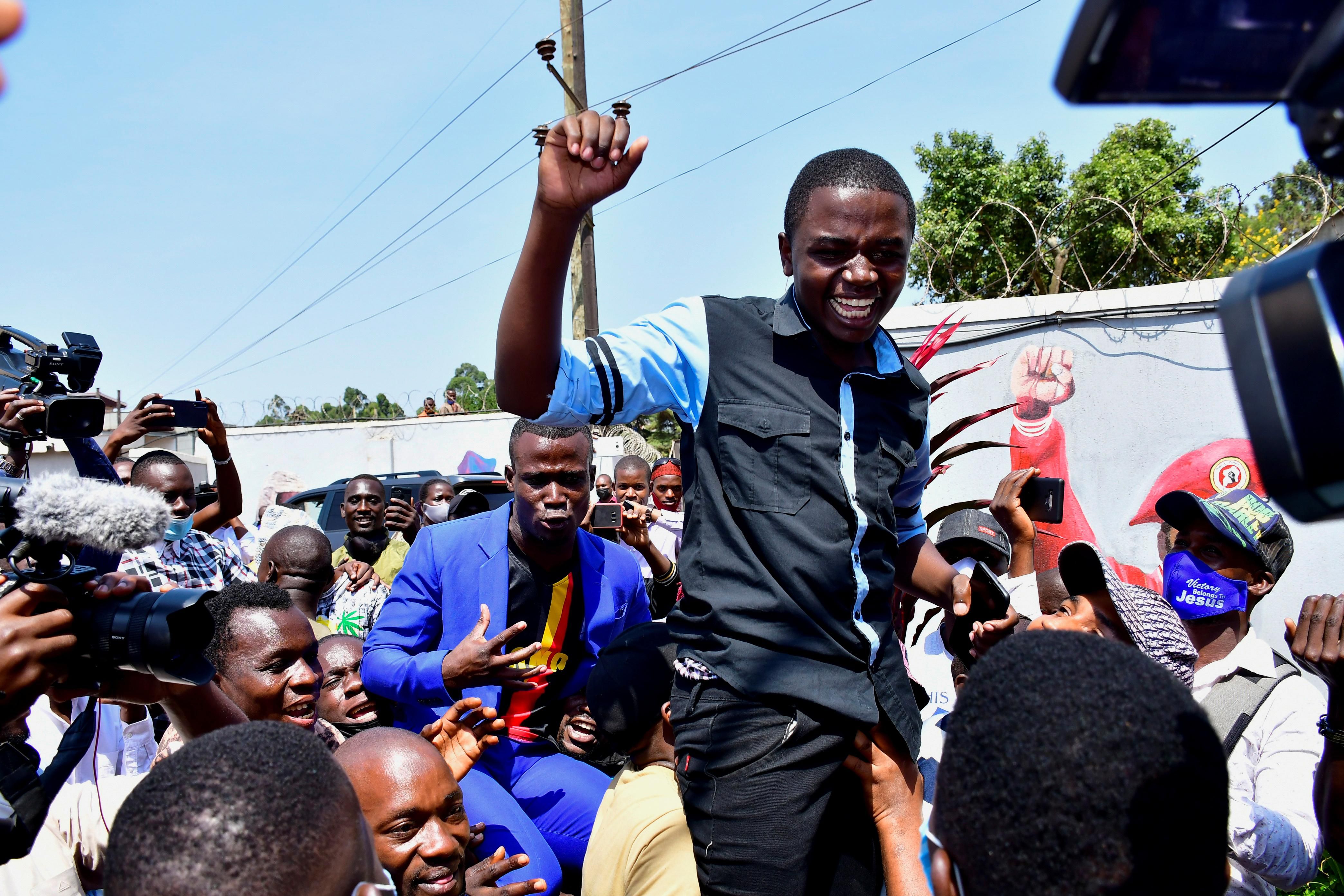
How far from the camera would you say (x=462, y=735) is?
2682mm

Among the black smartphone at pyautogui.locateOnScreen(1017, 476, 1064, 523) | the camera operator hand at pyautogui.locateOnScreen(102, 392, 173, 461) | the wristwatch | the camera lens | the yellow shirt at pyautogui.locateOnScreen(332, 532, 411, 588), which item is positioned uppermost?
the camera operator hand at pyautogui.locateOnScreen(102, 392, 173, 461)

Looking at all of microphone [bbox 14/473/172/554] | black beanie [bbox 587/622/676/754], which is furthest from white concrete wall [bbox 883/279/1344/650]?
microphone [bbox 14/473/172/554]

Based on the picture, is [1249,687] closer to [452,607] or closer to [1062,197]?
[452,607]

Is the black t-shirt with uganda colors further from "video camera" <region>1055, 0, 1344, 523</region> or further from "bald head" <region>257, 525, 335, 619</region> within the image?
"video camera" <region>1055, 0, 1344, 523</region>

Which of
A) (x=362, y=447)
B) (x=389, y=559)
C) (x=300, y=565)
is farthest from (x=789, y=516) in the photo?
(x=362, y=447)

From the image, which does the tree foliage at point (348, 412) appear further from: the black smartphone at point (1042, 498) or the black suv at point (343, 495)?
the black smartphone at point (1042, 498)

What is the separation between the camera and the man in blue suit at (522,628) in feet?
9.71

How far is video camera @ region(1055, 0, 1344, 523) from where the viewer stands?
721mm

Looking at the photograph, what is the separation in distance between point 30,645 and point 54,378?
1092mm

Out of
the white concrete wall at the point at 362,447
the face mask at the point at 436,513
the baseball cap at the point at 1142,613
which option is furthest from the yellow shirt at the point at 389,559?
the white concrete wall at the point at 362,447

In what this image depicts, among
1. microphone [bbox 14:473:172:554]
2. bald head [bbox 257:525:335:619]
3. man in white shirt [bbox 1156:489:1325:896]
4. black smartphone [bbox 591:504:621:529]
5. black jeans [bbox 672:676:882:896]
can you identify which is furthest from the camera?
bald head [bbox 257:525:335:619]

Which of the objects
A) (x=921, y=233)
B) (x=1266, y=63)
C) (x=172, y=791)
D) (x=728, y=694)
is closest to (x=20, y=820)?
(x=172, y=791)

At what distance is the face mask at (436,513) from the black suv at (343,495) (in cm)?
238

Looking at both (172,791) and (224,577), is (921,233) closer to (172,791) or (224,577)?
(224,577)
